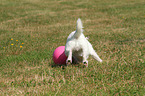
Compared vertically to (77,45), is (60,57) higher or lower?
lower

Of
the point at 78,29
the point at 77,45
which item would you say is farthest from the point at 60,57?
the point at 78,29

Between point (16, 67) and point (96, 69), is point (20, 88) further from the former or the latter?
point (96, 69)

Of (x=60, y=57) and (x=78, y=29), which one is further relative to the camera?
(x=60, y=57)

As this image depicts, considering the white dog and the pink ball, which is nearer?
the white dog

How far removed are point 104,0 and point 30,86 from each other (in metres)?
22.4

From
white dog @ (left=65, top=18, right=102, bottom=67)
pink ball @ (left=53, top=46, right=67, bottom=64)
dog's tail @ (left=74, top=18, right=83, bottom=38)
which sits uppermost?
dog's tail @ (left=74, top=18, right=83, bottom=38)

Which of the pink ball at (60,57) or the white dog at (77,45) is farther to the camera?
the pink ball at (60,57)

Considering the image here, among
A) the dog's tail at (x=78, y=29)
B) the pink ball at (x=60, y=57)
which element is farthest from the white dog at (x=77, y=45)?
the pink ball at (x=60, y=57)

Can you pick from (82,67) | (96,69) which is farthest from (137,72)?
(82,67)

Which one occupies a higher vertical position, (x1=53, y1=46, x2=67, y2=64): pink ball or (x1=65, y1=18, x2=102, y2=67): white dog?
(x1=65, y1=18, x2=102, y2=67): white dog

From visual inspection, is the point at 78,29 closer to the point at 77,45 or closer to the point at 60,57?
the point at 77,45

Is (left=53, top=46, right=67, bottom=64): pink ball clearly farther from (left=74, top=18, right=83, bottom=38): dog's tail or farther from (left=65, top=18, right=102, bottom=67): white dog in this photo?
(left=74, top=18, right=83, bottom=38): dog's tail

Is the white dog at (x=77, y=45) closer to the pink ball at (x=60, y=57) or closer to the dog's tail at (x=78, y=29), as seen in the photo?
the dog's tail at (x=78, y=29)

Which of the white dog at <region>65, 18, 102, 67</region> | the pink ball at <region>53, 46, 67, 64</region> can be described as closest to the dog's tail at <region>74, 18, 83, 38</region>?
the white dog at <region>65, 18, 102, 67</region>
